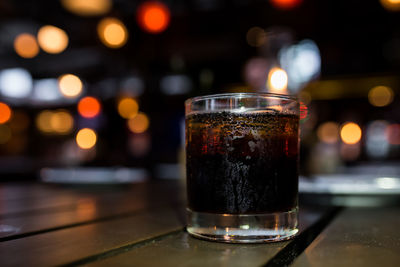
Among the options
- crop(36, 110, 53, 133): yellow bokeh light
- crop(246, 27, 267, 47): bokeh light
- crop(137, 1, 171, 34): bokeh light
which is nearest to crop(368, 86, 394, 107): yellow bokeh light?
crop(246, 27, 267, 47): bokeh light

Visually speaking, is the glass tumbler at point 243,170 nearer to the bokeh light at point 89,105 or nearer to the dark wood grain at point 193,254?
the dark wood grain at point 193,254

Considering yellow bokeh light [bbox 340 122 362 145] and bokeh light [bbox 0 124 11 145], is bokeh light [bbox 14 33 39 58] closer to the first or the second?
yellow bokeh light [bbox 340 122 362 145]

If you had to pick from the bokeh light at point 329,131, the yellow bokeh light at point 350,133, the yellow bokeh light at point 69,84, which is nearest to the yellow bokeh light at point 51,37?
the yellow bokeh light at point 69,84

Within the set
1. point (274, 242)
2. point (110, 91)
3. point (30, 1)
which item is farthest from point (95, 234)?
point (110, 91)

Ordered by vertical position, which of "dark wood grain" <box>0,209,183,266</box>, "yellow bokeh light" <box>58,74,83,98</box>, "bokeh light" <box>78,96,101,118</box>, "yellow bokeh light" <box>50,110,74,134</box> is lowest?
"dark wood grain" <box>0,209,183,266</box>

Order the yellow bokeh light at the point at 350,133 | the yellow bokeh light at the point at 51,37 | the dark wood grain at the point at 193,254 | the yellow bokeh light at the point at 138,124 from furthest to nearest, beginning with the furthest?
the yellow bokeh light at the point at 138,124 → the yellow bokeh light at the point at 350,133 → the yellow bokeh light at the point at 51,37 → the dark wood grain at the point at 193,254
